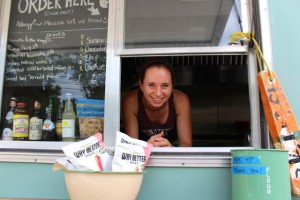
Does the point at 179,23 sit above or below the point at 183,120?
above

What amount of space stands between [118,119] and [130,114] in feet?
1.10

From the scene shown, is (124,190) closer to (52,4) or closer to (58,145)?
(58,145)

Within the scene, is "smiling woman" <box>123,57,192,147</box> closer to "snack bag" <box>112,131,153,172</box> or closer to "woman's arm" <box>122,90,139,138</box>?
"woman's arm" <box>122,90,139,138</box>

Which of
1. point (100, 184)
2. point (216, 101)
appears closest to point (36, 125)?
point (100, 184)

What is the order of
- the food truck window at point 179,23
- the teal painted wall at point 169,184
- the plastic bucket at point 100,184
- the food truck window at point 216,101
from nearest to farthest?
the plastic bucket at point 100,184
the teal painted wall at point 169,184
the food truck window at point 179,23
the food truck window at point 216,101

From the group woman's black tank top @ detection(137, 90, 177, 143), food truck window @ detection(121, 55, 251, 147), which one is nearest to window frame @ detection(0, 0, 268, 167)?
woman's black tank top @ detection(137, 90, 177, 143)

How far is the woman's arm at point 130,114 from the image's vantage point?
2350 mm

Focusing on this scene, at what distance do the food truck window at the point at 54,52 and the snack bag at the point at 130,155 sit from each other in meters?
0.58

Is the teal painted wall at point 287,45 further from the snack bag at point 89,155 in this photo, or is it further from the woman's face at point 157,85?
the snack bag at point 89,155

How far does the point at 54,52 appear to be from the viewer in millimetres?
2430

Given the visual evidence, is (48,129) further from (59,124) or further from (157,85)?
(157,85)

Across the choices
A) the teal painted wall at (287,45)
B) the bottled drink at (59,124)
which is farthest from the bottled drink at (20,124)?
the teal painted wall at (287,45)

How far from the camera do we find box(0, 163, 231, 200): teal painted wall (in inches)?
75.5

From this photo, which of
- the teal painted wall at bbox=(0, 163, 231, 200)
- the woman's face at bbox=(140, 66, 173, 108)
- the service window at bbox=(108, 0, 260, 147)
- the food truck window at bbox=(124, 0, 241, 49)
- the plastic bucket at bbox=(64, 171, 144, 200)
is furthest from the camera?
the woman's face at bbox=(140, 66, 173, 108)
